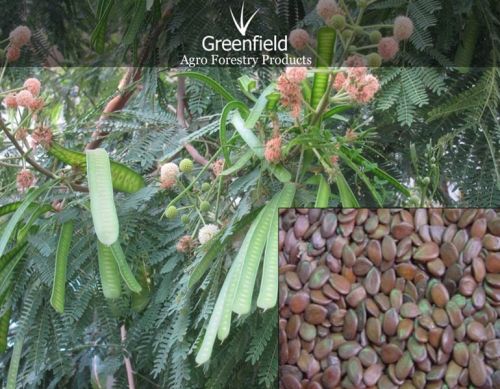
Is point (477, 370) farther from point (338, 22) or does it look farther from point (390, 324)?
point (338, 22)

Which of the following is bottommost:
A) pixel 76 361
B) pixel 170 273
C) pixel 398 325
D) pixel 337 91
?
pixel 76 361

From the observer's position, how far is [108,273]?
0.71 meters

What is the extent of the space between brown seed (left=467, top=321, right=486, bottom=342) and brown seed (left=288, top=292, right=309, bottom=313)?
0.12 metres

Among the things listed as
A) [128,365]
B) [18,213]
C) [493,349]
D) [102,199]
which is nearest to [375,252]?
[493,349]

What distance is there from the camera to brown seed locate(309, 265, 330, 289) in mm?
590

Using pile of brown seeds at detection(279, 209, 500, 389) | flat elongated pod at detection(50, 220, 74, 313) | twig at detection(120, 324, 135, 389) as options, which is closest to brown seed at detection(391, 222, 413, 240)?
pile of brown seeds at detection(279, 209, 500, 389)

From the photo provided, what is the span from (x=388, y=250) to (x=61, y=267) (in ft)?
1.02

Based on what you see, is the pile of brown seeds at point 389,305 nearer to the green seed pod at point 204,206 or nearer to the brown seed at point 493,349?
the brown seed at point 493,349

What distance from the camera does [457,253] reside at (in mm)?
590

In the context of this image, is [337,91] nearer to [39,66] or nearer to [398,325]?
[398,325]

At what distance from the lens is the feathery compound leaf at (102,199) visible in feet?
1.86

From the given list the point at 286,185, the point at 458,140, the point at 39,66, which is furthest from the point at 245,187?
the point at 39,66

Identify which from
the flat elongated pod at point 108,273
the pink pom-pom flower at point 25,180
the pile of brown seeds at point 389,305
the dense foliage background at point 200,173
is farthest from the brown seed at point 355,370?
the pink pom-pom flower at point 25,180

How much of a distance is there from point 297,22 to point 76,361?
59 cm
